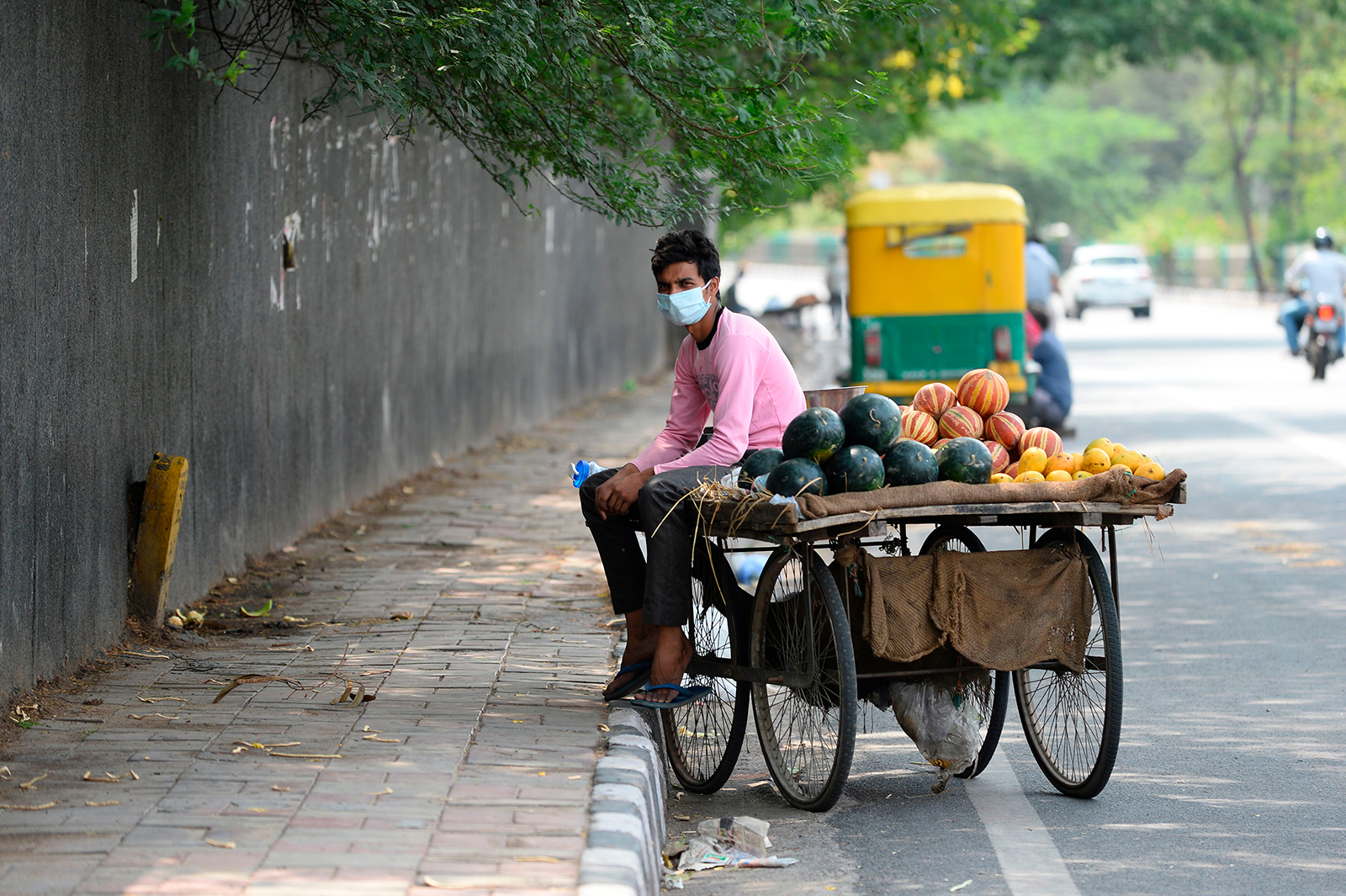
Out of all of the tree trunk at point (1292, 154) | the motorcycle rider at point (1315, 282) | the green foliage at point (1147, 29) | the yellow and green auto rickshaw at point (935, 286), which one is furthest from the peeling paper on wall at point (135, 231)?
the tree trunk at point (1292, 154)

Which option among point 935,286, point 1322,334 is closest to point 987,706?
point 935,286

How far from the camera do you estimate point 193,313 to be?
7.80 m

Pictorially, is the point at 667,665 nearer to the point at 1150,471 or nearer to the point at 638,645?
the point at 638,645

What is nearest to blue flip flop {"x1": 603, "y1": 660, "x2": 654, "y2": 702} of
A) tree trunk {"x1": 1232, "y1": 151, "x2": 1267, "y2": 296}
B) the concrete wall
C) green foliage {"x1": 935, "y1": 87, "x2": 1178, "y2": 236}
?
the concrete wall

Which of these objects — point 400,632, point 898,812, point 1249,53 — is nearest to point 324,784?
point 898,812

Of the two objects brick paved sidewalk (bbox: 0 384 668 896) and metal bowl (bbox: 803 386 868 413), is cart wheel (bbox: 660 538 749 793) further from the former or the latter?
metal bowl (bbox: 803 386 868 413)

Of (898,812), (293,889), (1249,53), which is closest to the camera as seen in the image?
(293,889)

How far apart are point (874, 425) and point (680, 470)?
28.0 inches

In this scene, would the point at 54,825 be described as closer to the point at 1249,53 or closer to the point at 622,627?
the point at 622,627

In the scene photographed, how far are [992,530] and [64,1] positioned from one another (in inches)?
289

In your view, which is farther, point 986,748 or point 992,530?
point 992,530

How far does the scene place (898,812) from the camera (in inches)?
216

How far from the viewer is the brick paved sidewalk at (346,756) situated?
4.11 metres

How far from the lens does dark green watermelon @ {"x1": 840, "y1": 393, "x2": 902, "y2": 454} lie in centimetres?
532
